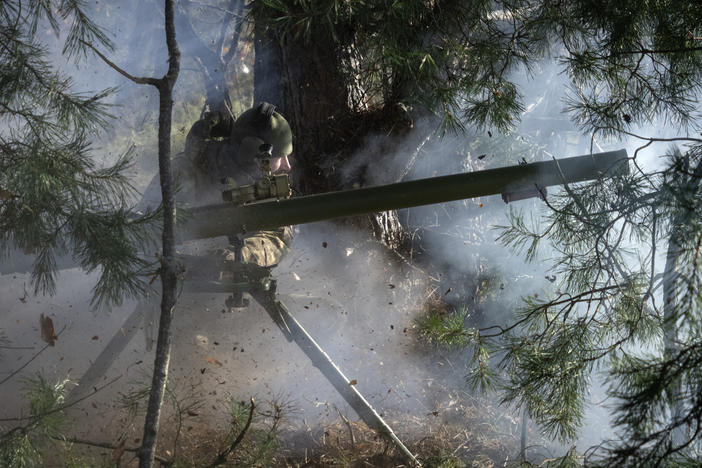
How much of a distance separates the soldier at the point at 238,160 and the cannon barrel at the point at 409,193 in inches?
18.4

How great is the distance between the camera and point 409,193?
2822 millimetres

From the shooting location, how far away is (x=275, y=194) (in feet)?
8.20

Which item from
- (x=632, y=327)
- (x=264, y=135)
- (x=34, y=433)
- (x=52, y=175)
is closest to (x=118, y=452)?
(x=34, y=433)

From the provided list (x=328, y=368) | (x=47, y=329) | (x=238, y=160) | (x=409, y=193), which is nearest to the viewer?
(x=409, y=193)

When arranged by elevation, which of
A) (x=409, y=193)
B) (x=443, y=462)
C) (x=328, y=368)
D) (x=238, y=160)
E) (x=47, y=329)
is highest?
(x=238, y=160)

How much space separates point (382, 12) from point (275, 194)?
1228 millimetres

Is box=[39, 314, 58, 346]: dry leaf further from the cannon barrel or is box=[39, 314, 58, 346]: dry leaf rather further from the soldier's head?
the cannon barrel

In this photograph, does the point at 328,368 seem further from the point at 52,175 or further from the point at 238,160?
the point at 52,175

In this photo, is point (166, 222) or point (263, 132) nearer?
point (166, 222)

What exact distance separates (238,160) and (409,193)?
1.34m

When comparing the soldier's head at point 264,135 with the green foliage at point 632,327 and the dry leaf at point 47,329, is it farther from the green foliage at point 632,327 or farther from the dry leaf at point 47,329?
the dry leaf at point 47,329

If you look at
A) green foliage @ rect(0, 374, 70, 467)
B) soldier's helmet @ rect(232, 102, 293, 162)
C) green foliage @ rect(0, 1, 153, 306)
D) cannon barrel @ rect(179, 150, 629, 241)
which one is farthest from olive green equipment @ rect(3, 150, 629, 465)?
green foliage @ rect(0, 374, 70, 467)

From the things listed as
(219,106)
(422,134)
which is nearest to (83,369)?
(422,134)

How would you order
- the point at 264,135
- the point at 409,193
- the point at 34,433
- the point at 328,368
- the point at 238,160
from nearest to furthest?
1. the point at 34,433
2. the point at 409,193
3. the point at 328,368
4. the point at 264,135
5. the point at 238,160
